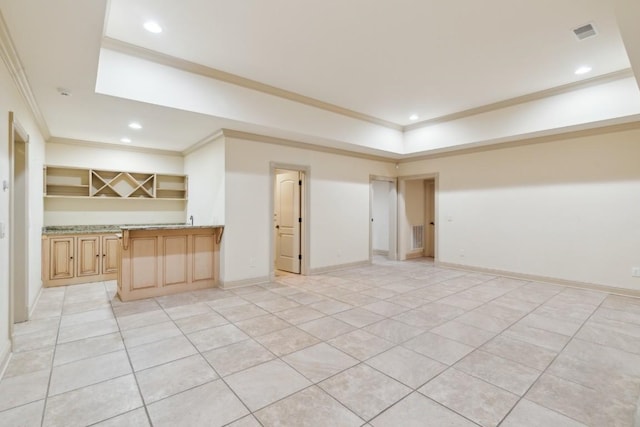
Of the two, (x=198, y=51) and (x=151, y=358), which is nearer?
(x=151, y=358)

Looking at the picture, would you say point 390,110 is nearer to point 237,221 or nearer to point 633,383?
point 237,221

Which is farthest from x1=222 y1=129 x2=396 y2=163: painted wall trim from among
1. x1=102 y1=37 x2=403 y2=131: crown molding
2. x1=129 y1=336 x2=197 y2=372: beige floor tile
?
x1=129 y1=336 x2=197 y2=372: beige floor tile

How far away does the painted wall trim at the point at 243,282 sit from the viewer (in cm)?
494

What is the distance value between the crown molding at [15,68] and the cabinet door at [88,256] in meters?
2.14

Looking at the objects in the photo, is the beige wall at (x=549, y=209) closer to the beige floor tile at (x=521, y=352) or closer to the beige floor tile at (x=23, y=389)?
the beige floor tile at (x=521, y=352)

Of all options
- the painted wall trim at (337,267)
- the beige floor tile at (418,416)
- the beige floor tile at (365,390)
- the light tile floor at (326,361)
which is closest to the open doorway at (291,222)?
the painted wall trim at (337,267)

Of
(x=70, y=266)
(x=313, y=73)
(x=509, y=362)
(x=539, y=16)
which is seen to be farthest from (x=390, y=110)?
(x=70, y=266)

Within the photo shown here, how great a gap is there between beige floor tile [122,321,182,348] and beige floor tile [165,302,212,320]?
0.85 feet

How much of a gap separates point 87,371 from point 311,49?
3875 millimetres

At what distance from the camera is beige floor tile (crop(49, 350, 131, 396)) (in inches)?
A: 89.0

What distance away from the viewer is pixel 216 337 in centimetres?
310

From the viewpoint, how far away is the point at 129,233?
4277 millimetres

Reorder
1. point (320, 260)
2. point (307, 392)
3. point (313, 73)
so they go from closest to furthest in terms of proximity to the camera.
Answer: point (307, 392), point (313, 73), point (320, 260)

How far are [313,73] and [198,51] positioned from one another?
1495 millimetres
